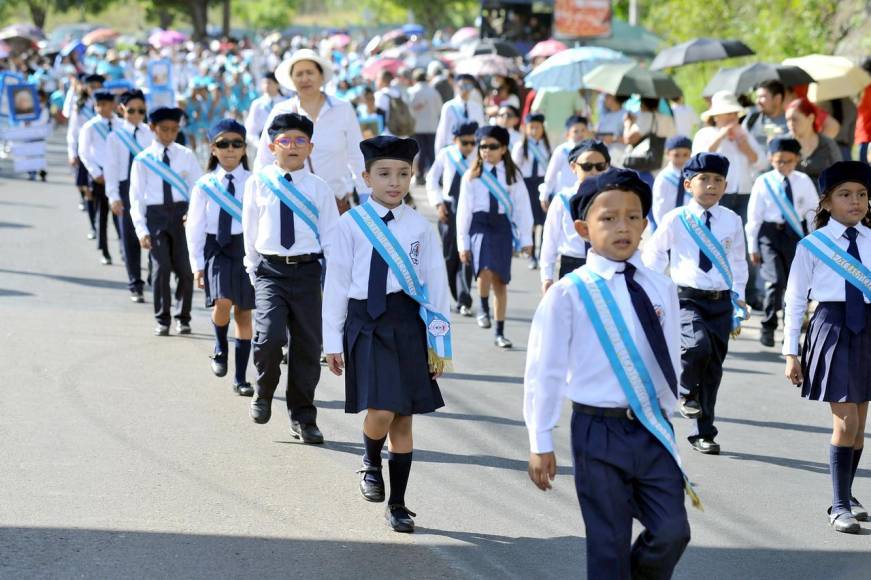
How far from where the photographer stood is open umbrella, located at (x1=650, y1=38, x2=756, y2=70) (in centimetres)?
1766

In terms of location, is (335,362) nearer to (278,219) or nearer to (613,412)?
(278,219)

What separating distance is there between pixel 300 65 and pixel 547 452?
217 inches

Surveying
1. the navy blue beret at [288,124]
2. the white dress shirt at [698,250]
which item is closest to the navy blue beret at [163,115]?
the navy blue beret at [288,124]

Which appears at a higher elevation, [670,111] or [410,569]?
[670,111]

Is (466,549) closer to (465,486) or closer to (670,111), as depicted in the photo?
(465,486)

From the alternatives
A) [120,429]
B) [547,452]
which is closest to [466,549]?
[547,452]

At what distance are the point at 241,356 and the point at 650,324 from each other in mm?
5109

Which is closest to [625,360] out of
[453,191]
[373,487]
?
[373,487]

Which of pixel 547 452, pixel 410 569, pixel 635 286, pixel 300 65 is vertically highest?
pixel 300 65

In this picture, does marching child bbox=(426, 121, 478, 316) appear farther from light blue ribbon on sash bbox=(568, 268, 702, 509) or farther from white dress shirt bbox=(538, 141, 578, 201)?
light blue ribbon on sash bbox=(568, 268, 702, 509)

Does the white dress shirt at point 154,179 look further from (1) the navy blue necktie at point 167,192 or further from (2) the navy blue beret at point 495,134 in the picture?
(2) the navy blue beret at point 495,134

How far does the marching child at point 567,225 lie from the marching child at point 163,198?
10.4 feet

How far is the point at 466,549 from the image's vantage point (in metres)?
6.64

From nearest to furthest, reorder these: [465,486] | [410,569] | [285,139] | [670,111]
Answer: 1. [410,569]
2. [465,486]
3. [285,139]
4. [670,111]
